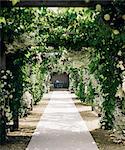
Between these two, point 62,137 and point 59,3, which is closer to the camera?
point 59,3

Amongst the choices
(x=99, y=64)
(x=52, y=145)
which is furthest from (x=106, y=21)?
(x=99, y=64)

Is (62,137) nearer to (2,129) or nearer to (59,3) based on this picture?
(2,129)

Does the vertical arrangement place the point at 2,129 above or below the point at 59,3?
below

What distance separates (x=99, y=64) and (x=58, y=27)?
6.12 ft

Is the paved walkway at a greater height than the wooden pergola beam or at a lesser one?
lesser

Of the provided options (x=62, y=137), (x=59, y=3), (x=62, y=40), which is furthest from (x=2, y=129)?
(x=59, y=3)

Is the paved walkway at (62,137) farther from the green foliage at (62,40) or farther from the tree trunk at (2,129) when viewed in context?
the green foliage at (62,40)

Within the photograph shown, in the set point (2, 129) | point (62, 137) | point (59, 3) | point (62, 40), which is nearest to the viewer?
point (59, 3)

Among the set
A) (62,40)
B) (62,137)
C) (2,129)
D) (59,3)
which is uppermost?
(59,3)

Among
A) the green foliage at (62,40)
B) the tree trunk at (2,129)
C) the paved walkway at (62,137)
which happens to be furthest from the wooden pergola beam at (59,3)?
the tree trunk at (2,129)

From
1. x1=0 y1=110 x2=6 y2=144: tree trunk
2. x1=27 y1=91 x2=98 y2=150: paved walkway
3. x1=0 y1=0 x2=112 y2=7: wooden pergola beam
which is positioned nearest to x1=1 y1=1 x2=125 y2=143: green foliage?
x1=27 y1=91 x2=98 y2=150: paved walkway

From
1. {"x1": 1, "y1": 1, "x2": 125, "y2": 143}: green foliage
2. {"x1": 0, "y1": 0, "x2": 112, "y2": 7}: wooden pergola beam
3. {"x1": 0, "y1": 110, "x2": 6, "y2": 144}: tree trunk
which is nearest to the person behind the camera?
{"x1": 0, "y1": 0, "x2": 112, "y2": 7}: wooden pergola beam

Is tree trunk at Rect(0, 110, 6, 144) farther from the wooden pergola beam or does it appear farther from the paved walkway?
the wooden pergola beam

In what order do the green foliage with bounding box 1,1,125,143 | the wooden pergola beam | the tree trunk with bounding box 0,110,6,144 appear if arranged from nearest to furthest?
the wooden pergola beam, the green foliage with bounding box 1,1,125,143, the tree trunk with bounding box 0,110,6,144
